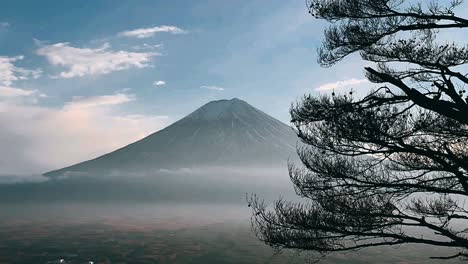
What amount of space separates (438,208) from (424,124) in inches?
122

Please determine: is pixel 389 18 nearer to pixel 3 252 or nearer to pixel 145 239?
pixel 3 252

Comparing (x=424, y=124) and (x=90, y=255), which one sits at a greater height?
(x=424, y=124)

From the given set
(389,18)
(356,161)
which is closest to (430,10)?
(389,18)

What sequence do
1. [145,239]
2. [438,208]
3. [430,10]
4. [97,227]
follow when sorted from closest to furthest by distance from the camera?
[430,10], [438,208], [145,239], [97,227]

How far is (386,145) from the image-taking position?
9805mm

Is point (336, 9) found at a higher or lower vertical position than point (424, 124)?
higher

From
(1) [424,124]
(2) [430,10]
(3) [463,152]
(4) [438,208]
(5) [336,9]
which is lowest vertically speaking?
(4) [438,208]

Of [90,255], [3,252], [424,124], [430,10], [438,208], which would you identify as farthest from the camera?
[3,252]

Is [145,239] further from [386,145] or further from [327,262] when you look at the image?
[386,145]

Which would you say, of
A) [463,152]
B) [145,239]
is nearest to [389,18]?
[463,152]

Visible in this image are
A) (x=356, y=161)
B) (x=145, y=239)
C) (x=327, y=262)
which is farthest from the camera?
(x=145, y=239)

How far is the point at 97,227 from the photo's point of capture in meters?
123

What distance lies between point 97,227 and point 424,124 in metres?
125

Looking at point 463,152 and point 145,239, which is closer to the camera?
point 463,152
